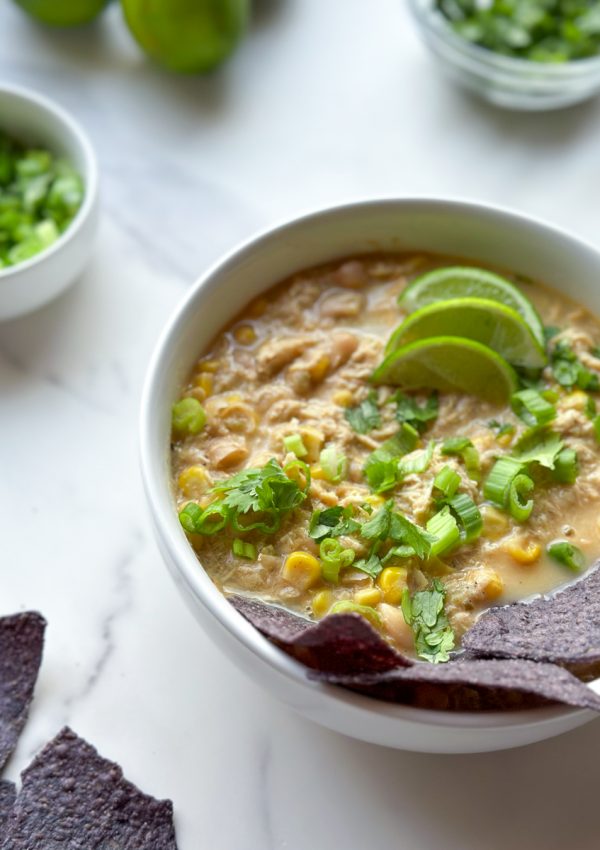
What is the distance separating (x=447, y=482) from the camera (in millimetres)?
3016

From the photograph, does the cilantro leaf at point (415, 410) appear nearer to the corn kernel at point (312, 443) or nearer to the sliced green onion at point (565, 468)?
the corn kernel at point (312, 443)

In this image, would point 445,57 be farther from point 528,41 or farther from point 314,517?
point 314,517

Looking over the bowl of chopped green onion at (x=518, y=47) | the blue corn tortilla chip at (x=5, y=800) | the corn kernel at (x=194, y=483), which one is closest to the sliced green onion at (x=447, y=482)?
the corn kernel at (x=194, y=483)

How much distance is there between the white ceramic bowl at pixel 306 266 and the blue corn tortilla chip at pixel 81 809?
495mm

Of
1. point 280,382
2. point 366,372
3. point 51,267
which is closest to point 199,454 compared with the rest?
point 280,382

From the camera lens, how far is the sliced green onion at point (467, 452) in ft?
10.2

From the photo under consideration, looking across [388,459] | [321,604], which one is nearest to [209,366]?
[388,459]

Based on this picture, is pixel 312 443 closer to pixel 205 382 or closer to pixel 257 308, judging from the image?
pixel 205 382

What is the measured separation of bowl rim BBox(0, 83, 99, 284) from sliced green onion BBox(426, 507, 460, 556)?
1669mm

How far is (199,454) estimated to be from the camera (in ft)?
10.3

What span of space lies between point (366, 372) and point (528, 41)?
2055 mm

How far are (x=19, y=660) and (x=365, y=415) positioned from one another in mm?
1278

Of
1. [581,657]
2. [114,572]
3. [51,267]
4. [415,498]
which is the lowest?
[114,572]

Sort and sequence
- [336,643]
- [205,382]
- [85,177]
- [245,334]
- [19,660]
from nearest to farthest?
[336,643] < [19,660] < [205,382] < [245,334] < [85,177]
